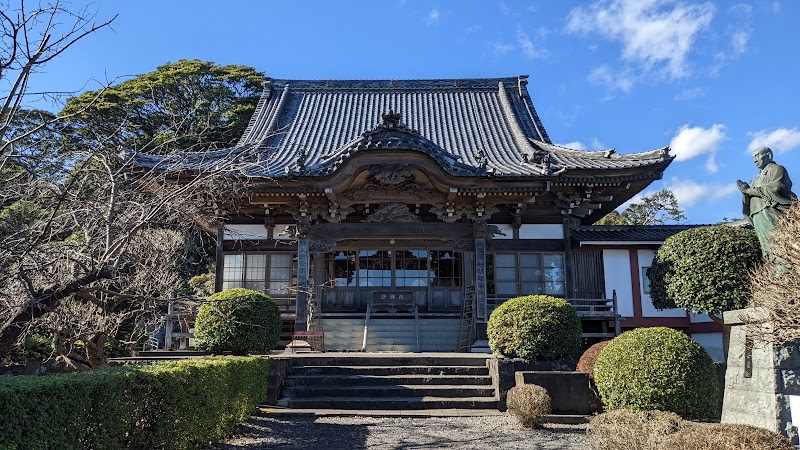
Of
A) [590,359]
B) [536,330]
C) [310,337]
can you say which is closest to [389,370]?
[536,330]

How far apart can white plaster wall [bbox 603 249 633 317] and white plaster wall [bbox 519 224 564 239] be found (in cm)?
153

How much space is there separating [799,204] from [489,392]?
5535mm

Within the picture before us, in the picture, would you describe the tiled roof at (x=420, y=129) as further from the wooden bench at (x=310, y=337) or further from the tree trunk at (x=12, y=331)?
the tree trunk at (x=12, y=331)

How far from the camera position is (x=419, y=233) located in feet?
45.4

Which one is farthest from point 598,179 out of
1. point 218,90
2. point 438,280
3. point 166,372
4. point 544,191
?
point 218,90

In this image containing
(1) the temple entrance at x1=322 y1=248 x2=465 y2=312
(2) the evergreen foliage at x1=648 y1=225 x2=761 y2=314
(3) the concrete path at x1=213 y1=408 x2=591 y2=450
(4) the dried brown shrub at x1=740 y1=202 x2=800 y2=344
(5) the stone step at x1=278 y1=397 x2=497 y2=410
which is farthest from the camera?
(1) the temple entrance at x1=322 y1=248 x2=465 y2=312

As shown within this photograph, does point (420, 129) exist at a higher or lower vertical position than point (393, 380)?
higher

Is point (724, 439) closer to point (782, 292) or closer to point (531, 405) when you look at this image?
point (782, 292)

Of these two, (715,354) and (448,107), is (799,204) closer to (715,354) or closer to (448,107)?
(715,354)

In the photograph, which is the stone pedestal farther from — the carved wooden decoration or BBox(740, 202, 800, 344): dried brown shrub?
the carved wooden decoration

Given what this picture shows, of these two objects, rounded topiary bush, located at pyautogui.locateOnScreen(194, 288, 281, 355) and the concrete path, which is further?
rounded topiary bush, located at pyautogui.locateOnScreen(194, 288, 281, 355)

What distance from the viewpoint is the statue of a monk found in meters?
6.36

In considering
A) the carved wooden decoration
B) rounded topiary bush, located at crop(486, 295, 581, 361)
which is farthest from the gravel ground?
the carved wooden decoration

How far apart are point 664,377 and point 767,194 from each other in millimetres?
2542
